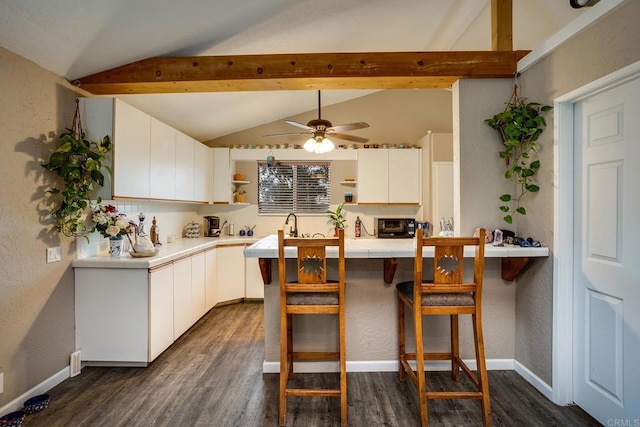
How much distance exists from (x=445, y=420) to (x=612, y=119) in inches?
83.5

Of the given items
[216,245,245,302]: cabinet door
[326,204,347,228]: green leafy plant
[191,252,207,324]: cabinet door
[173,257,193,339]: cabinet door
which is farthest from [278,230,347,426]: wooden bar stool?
[326,204,347,228]: green leafy plant

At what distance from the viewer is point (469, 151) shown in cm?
243

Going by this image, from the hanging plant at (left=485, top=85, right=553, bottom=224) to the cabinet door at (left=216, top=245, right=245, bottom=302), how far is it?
3.35 meters

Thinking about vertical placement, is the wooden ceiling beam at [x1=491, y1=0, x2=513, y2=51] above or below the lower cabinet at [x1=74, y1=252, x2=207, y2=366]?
above

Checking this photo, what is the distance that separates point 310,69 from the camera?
95.5 inches

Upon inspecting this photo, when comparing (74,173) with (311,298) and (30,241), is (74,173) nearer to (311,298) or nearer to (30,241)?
(30,241)

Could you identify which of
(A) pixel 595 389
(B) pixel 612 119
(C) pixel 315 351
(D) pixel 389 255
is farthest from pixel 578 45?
(C) pixel 315 351

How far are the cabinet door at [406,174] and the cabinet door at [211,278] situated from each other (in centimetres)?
286

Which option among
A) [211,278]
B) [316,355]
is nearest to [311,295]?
[316,355]

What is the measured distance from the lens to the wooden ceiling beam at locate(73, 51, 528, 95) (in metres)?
2.38

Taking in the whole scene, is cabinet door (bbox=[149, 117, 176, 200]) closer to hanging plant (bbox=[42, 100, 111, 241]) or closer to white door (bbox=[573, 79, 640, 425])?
hanging plant (bbox=[42, 100, 111, 241])

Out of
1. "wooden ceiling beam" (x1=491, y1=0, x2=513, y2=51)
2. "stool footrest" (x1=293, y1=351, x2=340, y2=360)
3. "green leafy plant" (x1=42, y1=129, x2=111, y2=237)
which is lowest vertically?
"stool footrest" (x1=293, y1=351, x2=340, y2=360)

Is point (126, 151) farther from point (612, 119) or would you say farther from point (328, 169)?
point (612, 119)

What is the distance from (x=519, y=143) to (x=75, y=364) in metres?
3.97
